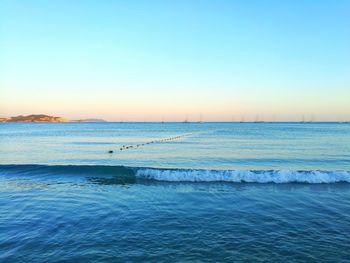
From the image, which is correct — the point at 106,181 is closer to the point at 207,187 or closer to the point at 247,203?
the point at 207,187

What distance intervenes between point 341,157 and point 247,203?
22.2 m

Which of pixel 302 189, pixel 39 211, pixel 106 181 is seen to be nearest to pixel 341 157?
pixel 302 189

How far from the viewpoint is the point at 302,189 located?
17.3m

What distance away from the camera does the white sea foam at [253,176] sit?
64.5 ft

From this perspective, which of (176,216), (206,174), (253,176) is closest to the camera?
(176,216)

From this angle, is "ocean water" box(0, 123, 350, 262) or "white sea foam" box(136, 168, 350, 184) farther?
"white sea foam" box(136, 168, 350, 184)

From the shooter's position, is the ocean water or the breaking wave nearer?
the ocean water

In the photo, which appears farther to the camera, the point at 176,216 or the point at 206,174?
the point at 206,174

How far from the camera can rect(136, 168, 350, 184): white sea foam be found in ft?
64.5

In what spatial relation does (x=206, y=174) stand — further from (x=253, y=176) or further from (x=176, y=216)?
(x=176, y=216)

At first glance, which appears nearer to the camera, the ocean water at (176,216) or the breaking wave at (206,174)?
the ocean water at (176,216)

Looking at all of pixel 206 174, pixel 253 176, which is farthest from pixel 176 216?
pixel 253 176

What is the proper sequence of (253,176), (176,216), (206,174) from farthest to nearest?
(206,174)
(253,176)
(176,216)

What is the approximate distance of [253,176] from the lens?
2020 centimetres
